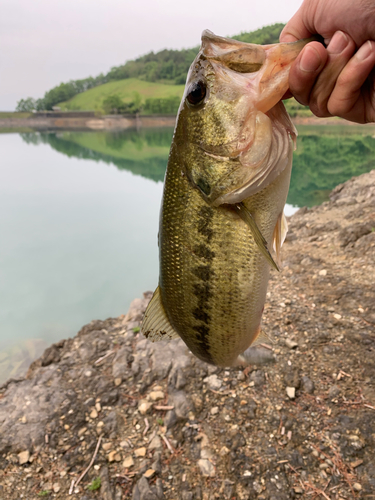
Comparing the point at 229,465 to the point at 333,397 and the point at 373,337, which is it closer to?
the point at 333,397

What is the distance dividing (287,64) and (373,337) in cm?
343

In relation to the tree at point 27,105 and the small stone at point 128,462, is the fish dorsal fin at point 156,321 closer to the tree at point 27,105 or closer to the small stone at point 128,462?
the small stone at point 128,462

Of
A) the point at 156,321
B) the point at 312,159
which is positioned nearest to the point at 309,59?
the point at 156,321

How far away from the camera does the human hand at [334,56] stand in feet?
4.82

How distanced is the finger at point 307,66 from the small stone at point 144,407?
10.7ft

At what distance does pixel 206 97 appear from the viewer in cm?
161

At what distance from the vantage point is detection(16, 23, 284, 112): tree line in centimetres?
9541

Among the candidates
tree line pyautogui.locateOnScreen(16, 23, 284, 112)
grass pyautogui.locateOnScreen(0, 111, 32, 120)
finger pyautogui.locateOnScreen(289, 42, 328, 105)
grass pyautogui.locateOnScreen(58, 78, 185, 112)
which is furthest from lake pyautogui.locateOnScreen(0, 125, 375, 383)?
tree line pyautogui.locateOnScreen(16, 23, 284, 112)

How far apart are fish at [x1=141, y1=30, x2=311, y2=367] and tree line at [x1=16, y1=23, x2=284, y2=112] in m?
100

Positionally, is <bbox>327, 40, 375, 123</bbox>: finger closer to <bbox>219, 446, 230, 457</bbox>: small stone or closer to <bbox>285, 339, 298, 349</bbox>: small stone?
<bbox>285, 339, 298, 349</bbox>: small stone

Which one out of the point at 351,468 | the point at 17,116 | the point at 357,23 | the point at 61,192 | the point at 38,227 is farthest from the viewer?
the point at 17,116

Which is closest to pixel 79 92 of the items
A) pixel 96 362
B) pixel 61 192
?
pixel 61 192

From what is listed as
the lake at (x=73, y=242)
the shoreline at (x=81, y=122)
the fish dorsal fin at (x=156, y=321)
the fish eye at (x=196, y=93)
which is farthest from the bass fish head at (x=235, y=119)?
the shoreline at (x=81, y=122)

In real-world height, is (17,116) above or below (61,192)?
above
